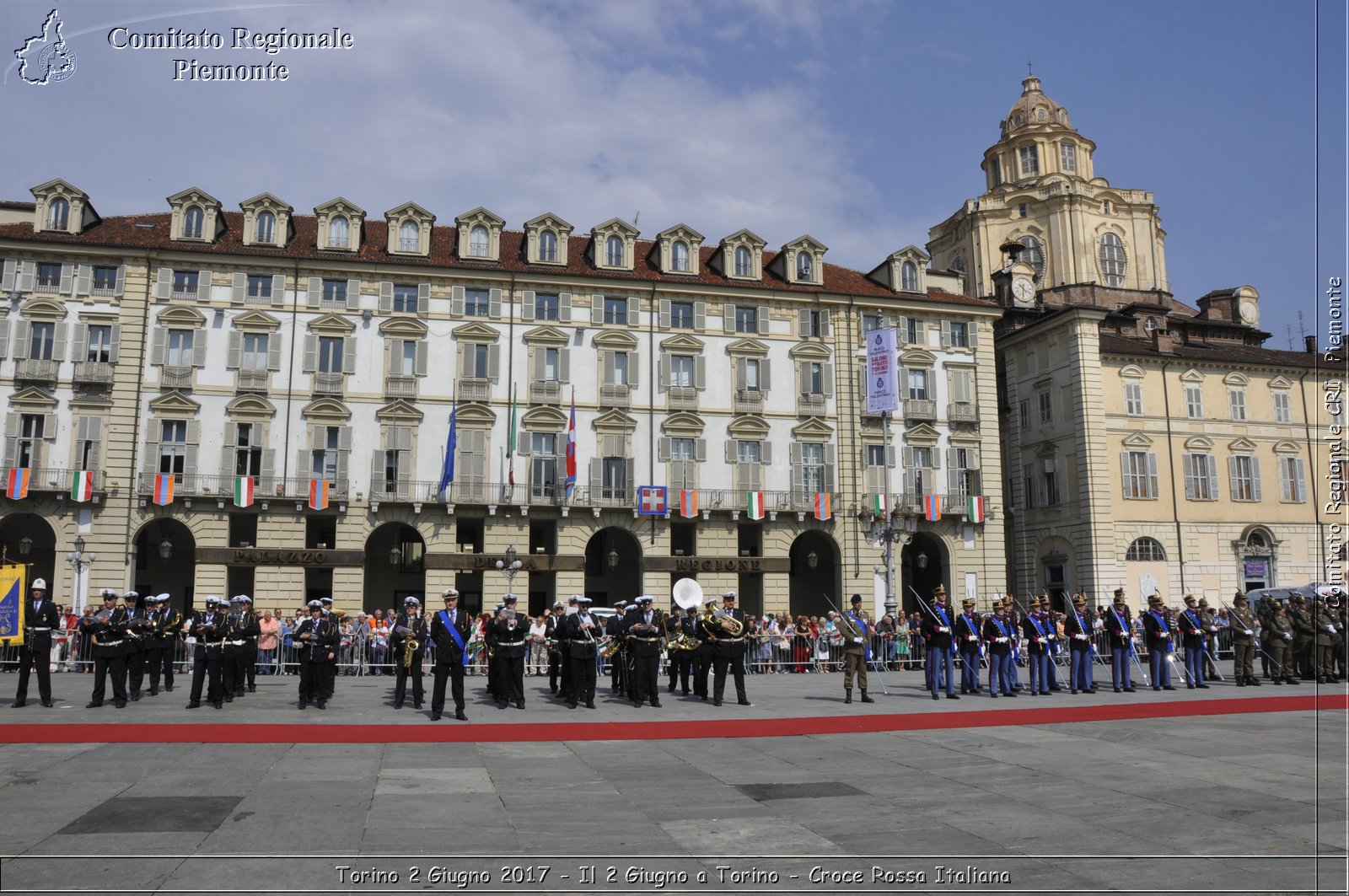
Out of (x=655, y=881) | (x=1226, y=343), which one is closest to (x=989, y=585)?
(x=1226, y=343)

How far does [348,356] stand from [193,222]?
850cm

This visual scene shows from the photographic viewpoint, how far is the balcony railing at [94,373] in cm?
3819

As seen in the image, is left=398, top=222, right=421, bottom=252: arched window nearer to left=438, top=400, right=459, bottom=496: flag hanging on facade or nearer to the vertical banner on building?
left=438, top=400, right=459, bottom=496: flag hanging on facade

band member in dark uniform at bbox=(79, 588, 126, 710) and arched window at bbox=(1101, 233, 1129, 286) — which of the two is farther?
arched window at bbox=(1101, 233, 1129, 286)

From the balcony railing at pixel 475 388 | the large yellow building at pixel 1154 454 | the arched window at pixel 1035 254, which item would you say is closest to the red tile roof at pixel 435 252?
the balcony railing at pixel 475 388

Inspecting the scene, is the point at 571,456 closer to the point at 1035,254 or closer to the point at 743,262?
the point at 743,262

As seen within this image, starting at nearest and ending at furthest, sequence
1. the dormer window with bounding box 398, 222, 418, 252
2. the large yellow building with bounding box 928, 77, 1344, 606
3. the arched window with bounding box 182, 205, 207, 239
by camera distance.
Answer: the arched window with bounding box 182, 205, 207, 239
the dormer window with bounding box 398, 222, 418, 252
the large yellow building with bounding box 928, 77, 1344, 606

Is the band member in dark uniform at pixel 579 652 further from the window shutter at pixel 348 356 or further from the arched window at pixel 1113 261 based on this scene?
the arched window at pixel 1113 261

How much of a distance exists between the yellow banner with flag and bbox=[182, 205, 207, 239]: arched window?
1050 inches

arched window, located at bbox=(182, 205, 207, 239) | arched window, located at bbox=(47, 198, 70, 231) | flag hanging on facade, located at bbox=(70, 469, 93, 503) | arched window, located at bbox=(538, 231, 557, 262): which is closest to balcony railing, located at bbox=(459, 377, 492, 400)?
arched window, located at bbox=(538, 231, 557, 262)

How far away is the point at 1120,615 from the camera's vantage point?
22.1m

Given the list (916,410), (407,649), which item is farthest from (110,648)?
(916,410)

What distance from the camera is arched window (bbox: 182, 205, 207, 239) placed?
134 feet

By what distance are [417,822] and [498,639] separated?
9.52 metres
